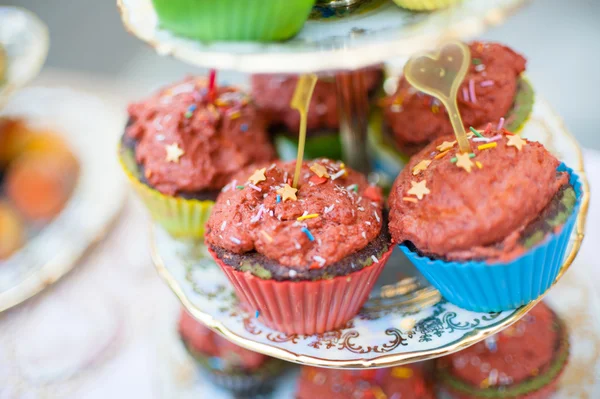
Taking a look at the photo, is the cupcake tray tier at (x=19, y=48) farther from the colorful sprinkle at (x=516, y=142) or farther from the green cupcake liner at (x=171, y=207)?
the colorful sprinkle at (x=516, y=142)

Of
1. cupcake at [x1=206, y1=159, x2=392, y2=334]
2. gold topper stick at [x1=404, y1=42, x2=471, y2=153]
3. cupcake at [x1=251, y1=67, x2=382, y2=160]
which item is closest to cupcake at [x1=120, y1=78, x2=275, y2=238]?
cupcake at [x1=251, y1=67, x2=382, y2=160]

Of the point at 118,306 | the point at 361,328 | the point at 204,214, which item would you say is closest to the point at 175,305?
the point at 118,306

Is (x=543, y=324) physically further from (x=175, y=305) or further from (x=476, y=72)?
(x=175, y=305)

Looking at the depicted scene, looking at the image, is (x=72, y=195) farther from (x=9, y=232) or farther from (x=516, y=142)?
(x=516, y=142)

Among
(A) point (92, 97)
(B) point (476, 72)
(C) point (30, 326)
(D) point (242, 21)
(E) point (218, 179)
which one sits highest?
(D) point (242, 21)

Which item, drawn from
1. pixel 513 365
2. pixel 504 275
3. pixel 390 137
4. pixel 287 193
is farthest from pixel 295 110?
pixel 513 365

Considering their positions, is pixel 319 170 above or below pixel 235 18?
below
